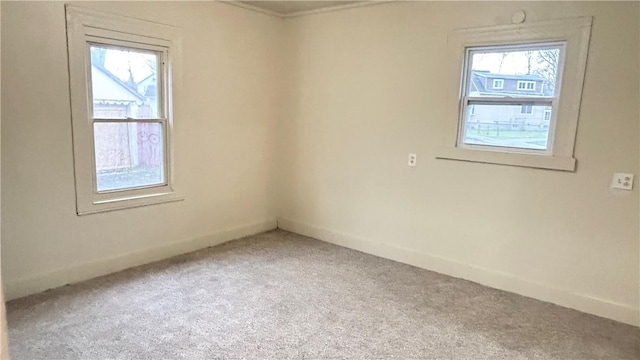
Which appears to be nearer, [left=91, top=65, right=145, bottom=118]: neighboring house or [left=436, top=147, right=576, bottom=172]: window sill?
[left=436, top=147, right=576, bottom=172]: window sill

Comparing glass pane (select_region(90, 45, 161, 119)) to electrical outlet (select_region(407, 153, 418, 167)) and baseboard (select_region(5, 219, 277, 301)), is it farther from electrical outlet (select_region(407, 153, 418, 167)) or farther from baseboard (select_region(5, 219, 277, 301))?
electrical outlet (select_region(407, 153, 418, 167))

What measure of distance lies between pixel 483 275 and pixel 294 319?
1.66 m

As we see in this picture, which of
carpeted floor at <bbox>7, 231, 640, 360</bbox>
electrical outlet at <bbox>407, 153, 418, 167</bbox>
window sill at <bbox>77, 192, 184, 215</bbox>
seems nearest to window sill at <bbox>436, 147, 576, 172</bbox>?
electrical outlet at <bbox>407, 153, 418, 167</bbox>

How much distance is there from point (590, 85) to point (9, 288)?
4177mm

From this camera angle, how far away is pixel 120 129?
3.44 metres

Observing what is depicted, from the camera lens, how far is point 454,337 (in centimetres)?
266

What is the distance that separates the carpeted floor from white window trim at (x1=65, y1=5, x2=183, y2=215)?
1.98 feet

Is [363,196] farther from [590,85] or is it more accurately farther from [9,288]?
[9,288]

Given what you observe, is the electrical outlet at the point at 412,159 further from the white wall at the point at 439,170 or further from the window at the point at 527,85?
the window at the point at 527,85

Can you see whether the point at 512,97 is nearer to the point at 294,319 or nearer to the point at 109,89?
the point at 294,319

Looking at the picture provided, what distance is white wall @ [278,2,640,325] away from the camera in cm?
288

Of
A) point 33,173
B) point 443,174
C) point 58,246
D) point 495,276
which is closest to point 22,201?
point 33,173

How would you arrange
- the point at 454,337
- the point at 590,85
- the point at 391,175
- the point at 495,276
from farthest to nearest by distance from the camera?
1. the point at 391,175
2. the point at 495,276
3. the point at 590,85
4. the point at 454,337

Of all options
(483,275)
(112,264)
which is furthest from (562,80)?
(112,264)
